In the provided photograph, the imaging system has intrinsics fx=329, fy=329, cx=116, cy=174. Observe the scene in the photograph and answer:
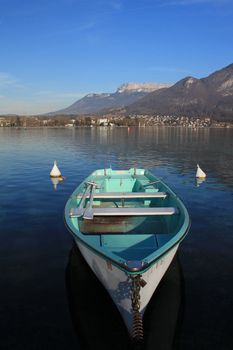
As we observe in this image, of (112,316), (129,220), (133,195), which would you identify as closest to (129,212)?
(129,220)

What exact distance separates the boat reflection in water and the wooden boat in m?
0.80

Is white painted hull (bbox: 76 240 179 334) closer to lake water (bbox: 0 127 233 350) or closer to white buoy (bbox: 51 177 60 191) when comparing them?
lake water (bbox: 0 127 233 350)

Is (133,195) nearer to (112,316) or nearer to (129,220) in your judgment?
(129,220)

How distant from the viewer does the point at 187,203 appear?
23516 millimetres

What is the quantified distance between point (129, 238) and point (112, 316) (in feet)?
9.68

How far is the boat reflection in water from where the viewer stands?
9.09m

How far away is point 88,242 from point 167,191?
7.58m

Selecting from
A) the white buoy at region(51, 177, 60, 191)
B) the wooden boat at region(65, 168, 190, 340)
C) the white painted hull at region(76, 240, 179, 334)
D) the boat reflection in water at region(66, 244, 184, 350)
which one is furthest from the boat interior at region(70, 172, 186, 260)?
the white buoy at region(51, 177, 60, 191)

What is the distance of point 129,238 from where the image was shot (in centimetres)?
1213

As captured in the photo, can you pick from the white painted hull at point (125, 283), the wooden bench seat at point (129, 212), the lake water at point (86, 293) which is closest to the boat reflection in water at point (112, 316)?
the lake water at point (86, 293)

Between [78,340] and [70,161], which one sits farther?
[70,161]

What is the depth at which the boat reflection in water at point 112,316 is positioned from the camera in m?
9.09

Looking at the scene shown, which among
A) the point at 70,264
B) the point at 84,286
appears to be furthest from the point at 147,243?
the point at 70,264

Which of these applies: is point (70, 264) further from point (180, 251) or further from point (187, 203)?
point (187, 203)
